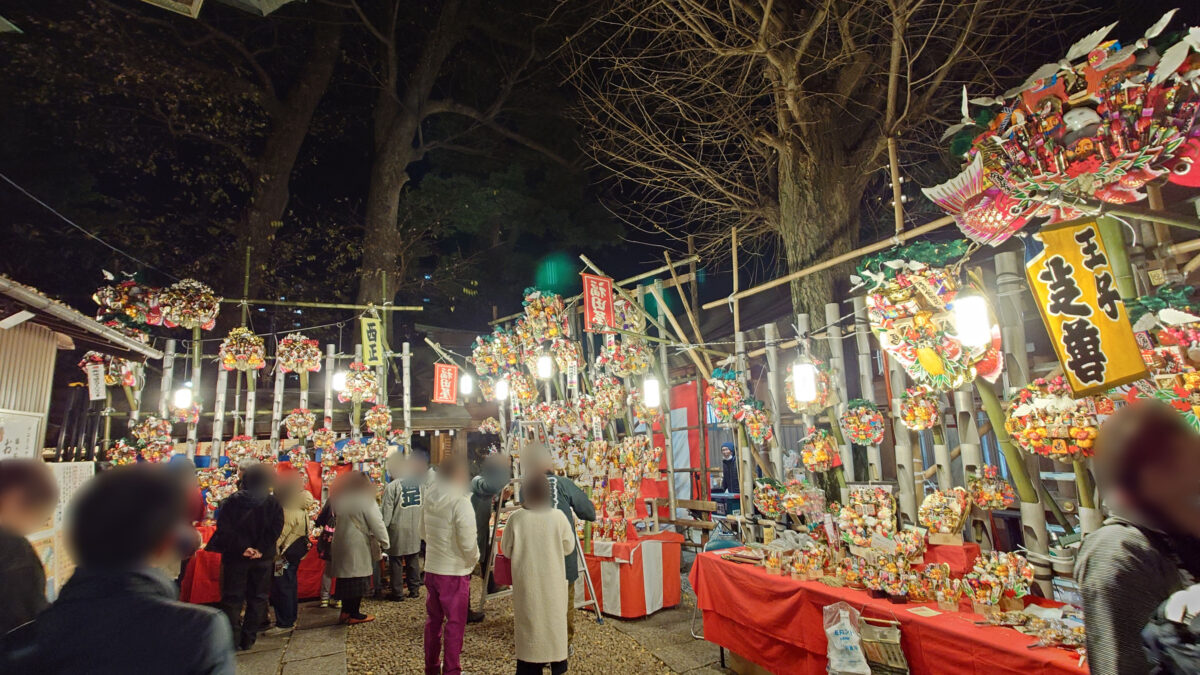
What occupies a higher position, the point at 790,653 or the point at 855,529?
the point at 855,529

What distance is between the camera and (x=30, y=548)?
273 centimetres

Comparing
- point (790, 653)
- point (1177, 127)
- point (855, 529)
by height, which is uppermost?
point (1177, 127)

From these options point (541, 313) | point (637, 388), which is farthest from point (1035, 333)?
point (541, 313)

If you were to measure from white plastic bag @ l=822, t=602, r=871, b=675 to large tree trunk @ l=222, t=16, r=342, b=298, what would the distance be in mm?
13978

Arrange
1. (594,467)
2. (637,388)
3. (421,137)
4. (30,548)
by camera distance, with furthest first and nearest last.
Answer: (421,137), (637,388), (594,467), (30,548)

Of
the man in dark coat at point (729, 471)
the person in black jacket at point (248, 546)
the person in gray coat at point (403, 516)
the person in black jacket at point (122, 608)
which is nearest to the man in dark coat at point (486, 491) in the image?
the person in gray coat at point (403, 516)

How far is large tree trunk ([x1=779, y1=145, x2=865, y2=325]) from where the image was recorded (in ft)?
25.1

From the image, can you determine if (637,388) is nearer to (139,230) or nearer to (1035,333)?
(1035,333)

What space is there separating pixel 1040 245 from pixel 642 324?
21.6 ft

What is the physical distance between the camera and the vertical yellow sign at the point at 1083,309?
365cm

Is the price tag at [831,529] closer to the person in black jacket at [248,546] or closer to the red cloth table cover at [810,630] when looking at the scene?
the red cloth table cover at [810,630]

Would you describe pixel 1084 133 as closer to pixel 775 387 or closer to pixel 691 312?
pixel 775 387

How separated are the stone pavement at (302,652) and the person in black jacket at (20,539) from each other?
4058mm

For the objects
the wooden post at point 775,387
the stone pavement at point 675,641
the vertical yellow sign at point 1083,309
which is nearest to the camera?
the vertical yellow sign at point 1083,309
